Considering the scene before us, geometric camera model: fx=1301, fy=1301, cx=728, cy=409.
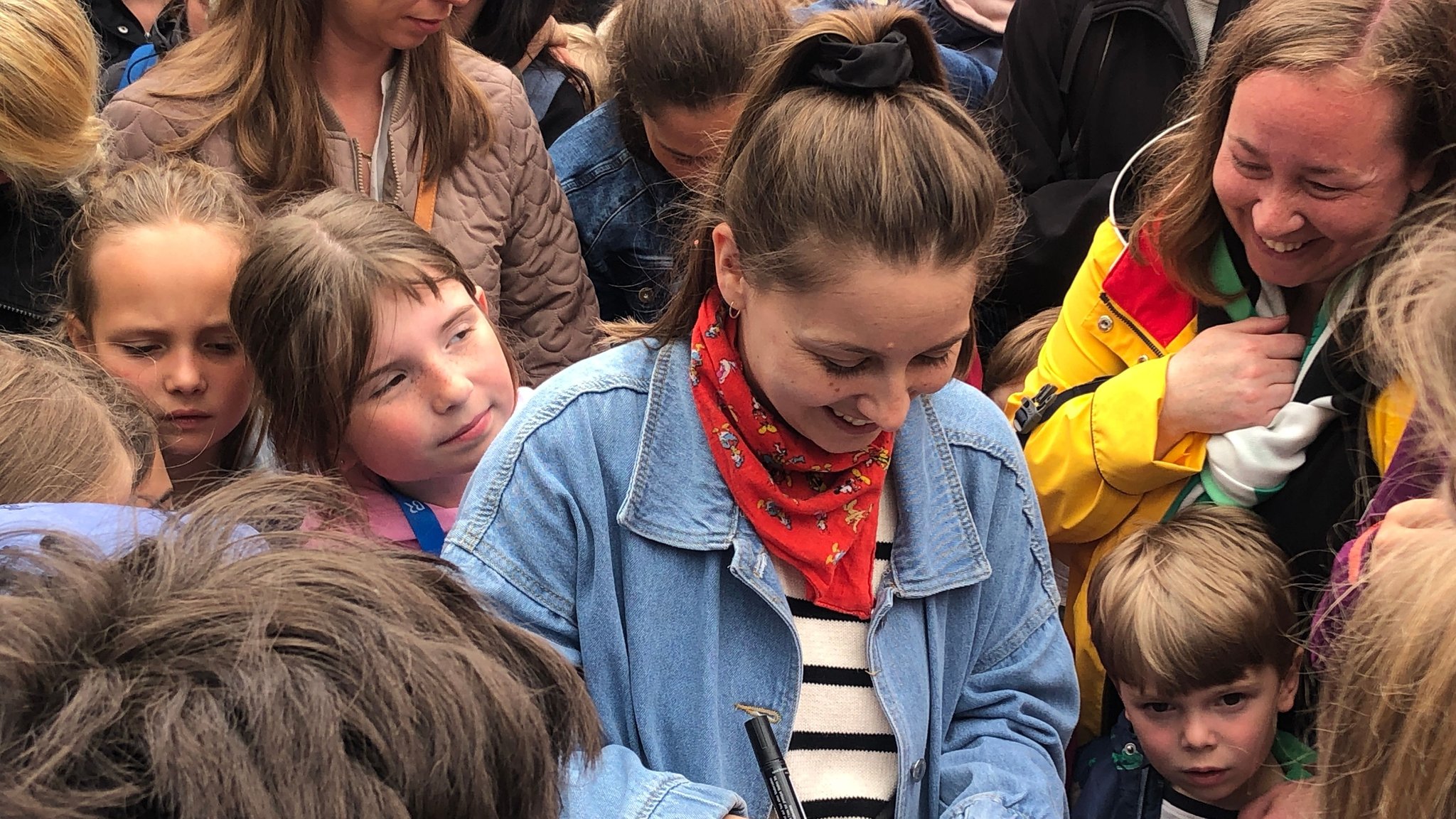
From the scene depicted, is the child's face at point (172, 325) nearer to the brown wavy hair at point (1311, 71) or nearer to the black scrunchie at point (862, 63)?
the black scrunchie at point (862, 63)

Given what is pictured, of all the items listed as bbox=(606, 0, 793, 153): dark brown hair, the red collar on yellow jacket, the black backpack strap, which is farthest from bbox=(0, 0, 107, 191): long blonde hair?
the red collar on yellow jacket

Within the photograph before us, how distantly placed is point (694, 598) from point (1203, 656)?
41.2 inches

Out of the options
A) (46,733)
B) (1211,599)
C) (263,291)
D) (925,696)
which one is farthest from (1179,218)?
(46,733)

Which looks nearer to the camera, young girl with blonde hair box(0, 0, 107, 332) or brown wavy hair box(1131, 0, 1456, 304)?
brown wavy hair box(1131, 0, 1456, 304)

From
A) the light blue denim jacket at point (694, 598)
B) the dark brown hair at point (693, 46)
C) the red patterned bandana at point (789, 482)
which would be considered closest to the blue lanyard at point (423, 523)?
the light blue denim jacket at point (694, 598)

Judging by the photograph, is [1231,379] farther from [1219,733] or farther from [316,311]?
[316,311]

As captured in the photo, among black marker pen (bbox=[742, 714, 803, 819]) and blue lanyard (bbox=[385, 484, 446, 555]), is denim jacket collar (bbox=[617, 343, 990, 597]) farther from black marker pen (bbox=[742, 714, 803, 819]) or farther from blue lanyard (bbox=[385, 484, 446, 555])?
blue lanyard (bbox=[385, 484, 446, 555])

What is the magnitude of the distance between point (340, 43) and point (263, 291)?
85 cm

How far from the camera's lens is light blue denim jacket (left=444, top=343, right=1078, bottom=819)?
158cm

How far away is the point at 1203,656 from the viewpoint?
2.21 meters

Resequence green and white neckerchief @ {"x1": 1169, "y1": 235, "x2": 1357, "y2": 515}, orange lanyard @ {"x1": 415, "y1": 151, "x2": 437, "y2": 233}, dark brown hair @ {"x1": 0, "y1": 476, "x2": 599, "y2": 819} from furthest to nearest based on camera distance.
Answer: orange lanyard @ {"x1": 415, "y1": 151, "x2": 437, "y2": 233}, green and white neckerchief @ {"x1": 1169, "y1": 235, "x2": 1357, "y2": 515}, dark brown hair @ {"x1": 0, "y1": 476, "x2": 599, "y2": 819}

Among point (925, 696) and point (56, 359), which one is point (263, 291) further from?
point (925, 696)

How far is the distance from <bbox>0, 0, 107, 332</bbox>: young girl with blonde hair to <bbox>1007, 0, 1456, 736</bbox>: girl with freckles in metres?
1.84

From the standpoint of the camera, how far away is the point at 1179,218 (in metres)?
2.24
